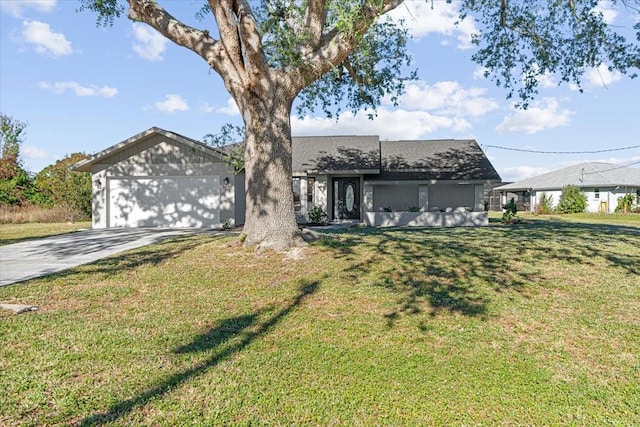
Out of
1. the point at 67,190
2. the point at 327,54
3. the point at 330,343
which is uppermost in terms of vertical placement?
the point at 327,54

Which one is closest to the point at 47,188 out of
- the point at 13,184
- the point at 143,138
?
the point at 13,184

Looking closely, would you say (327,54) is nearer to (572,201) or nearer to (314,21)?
(314,21)

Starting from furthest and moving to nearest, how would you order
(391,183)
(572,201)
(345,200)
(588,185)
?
1. (588,185)
2. (572,201)
3. (345,200)
4. (391,183)

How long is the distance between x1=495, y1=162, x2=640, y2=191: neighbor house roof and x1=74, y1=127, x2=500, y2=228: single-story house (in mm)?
17669

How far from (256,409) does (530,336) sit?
3121 mm

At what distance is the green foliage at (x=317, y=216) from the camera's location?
18375 mm

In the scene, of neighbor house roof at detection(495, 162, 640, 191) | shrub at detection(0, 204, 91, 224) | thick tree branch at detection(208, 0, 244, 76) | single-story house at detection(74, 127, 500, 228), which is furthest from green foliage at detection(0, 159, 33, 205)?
neighbor house roof at detection(495, 162, 640, 191)

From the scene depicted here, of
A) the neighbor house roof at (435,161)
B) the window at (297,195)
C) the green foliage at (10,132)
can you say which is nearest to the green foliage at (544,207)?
the neighbor house roof at (435,161)

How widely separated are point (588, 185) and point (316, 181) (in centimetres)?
2615

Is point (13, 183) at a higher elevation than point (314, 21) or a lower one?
lower

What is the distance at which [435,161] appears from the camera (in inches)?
821

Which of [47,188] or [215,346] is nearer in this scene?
[215,346]

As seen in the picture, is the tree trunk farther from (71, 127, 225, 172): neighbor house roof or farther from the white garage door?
the white garage door

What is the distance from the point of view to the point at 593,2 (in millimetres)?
10312
